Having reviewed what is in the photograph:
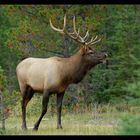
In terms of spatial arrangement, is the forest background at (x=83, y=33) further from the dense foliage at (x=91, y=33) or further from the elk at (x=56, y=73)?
the elk at (x=56, y=73)

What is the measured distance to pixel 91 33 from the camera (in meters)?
18.1

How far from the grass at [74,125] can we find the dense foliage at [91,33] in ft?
3.84

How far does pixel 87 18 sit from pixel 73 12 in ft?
1.61

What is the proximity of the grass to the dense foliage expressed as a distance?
1170 millimetres

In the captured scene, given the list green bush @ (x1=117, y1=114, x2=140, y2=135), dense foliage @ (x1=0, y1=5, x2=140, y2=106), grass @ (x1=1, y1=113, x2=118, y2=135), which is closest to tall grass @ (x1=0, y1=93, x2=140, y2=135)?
grass @ (x1=1, y1=113, x2=118, y2=135)

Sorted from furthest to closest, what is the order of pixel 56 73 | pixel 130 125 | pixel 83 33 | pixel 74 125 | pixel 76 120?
1. pixel 83 33
2. pixel 76 120
3. pixel 74 125
4. pixel 56 73
5. pixel 130 125

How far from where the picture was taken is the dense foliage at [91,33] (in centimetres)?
1739

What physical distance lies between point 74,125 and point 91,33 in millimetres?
4639

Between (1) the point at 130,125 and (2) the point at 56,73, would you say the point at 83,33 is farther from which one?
(1) the point at 130,125

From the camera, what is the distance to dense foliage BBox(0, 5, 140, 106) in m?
17.4

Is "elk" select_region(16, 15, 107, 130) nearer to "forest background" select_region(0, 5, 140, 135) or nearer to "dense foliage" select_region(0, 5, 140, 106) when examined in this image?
"forest background" select_region(0, 5, 140, 135)

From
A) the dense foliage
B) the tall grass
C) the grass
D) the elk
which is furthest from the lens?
the dense foliage

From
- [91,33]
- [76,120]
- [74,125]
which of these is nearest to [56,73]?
[74,125]

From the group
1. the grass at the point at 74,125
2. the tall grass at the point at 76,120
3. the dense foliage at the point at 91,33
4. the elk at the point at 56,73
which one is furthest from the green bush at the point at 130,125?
the dense foliage at the point at 91,33
